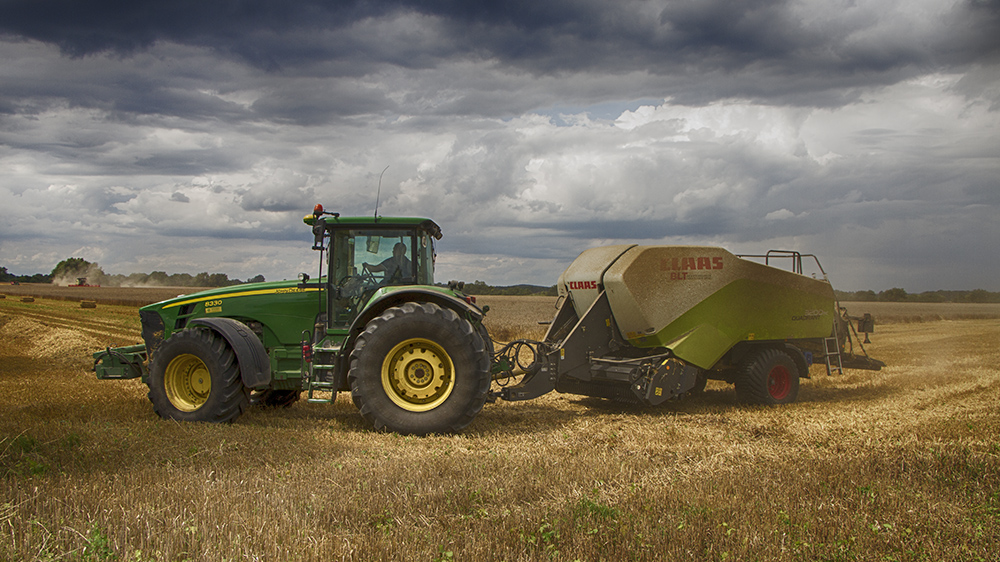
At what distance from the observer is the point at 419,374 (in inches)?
277

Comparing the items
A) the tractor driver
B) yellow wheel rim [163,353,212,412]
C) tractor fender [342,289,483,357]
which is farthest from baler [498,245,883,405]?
yellow wheel rim [163,353,212,412]

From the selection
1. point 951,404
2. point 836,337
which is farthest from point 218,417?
point 951,404

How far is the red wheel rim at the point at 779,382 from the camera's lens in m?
9.34

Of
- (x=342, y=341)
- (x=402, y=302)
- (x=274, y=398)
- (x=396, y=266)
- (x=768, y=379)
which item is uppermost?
(x=396, y=266)

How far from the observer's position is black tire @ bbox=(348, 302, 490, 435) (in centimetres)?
684

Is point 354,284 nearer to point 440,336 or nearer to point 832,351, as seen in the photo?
point 440,336

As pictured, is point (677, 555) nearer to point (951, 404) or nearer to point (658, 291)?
point (658, 291)

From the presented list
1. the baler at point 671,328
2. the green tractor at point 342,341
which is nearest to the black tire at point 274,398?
the green tractor at point 342,341

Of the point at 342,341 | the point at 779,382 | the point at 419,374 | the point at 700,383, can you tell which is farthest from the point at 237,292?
the point at 779,382

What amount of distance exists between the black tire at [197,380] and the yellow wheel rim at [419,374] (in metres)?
1.73

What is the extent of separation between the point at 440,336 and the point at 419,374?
504 millimetres

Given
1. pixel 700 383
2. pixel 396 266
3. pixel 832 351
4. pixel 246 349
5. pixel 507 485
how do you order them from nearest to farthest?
pixel 507 485 < pixel 246 349 < pixel 396 266 < pixel 700 383 < pixel 832 351

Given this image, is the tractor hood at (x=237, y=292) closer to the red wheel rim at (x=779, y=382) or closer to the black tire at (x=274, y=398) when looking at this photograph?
the black tire at (x=274, y=398)

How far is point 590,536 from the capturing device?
12.2 ft
